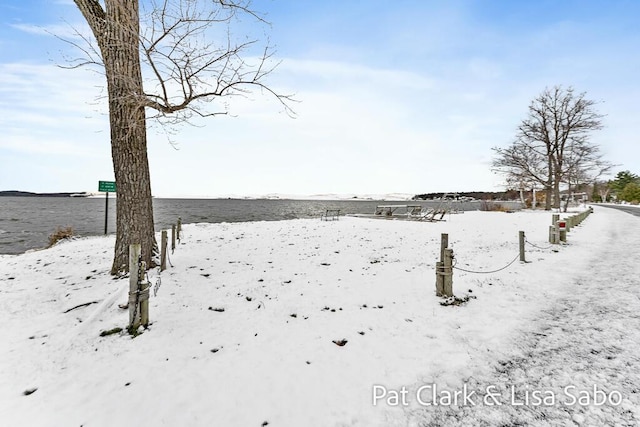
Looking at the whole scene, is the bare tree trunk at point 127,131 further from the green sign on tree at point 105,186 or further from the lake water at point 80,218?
the lake water at point 80,218

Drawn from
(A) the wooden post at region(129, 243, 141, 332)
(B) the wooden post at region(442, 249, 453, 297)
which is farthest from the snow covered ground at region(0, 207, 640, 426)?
(B) the wooden post at region(442, 249, 453, 297)

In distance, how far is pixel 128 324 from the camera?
4.82m

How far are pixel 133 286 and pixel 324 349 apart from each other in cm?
308

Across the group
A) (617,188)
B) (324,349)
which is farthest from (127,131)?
(617,188)

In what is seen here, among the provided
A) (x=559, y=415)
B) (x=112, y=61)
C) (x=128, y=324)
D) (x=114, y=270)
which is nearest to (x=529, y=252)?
(x=559, y=415)

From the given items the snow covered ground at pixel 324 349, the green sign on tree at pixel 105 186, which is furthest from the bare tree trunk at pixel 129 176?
the green sign on tree at pixel 105 186

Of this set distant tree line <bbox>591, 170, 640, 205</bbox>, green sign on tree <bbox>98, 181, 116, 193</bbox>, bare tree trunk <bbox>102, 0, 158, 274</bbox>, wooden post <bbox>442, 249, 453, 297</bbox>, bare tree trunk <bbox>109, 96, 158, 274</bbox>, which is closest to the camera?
wooden post <bbox>442, 249, 453, 297</bbox>

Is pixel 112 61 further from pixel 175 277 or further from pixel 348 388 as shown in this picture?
pixel 348 388

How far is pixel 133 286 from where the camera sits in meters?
4.59

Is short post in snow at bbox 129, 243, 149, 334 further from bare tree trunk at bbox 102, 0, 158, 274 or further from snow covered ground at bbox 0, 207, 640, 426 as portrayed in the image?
bare tree trunk at bbox 102, 0, 158, 274

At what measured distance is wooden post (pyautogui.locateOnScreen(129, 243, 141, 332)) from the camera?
4.54 m

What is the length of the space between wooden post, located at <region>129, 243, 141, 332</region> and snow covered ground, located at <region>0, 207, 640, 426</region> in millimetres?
312

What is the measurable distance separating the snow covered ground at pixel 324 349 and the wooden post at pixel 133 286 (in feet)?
1.02

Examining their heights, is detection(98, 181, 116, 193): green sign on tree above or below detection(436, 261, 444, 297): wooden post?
above
